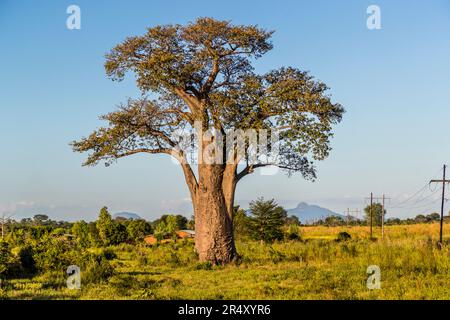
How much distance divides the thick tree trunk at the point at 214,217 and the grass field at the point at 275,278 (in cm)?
48

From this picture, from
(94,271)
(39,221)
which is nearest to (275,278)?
(94,271)

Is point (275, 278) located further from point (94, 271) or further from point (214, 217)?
point (214, 217)

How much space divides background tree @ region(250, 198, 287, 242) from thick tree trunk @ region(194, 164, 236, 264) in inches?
495

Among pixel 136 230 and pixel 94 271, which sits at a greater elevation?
pixel 94 271

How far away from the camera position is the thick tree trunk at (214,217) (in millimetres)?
14914

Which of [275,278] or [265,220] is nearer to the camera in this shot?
[275,278]

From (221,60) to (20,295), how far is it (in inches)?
335

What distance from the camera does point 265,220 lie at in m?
27.7

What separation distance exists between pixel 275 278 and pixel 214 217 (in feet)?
13.8

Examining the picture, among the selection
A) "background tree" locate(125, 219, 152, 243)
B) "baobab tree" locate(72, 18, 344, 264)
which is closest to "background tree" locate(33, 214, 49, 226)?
"background tree" locate(125, 219, 152, 243)

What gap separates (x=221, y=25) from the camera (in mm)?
14742

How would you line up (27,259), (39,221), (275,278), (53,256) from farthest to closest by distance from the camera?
(39,221), (27,259), (53,256), (275,278)

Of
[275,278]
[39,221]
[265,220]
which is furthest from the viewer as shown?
[39,221]
